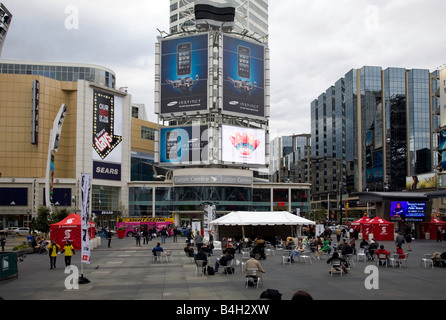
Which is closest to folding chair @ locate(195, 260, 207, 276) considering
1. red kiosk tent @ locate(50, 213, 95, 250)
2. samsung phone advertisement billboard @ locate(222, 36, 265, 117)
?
red kiosk tent @ locate(50, 213, 95, 250)

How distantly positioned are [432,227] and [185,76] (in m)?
51.7

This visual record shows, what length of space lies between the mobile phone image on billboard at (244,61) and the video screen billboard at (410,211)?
4558 cm

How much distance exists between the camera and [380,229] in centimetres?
4500

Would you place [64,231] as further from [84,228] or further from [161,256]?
[84,228]

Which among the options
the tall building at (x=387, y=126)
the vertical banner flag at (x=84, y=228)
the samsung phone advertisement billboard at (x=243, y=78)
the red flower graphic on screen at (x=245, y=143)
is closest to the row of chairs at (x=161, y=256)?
the vertical banner flag at (x=84, y=228)

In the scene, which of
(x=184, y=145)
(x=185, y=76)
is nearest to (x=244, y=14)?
(x=185, y=76)

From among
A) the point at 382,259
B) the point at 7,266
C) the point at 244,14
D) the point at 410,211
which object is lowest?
the point at 382,259

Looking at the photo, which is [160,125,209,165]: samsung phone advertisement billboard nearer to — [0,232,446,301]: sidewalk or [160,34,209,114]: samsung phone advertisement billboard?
[160,34,209,114]: samsung phone advertisement billboard

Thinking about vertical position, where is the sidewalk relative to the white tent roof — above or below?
below

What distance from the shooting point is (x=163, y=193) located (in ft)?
293

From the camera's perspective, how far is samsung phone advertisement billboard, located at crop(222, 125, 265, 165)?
83062mm

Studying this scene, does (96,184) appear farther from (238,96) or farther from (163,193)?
(238,96)

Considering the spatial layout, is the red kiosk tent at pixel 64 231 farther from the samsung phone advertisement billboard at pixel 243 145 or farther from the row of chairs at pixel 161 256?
the samsung phone advertisement billboard at pixel 243 145

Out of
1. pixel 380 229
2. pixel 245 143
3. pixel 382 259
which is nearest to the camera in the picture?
pixel 382 259
